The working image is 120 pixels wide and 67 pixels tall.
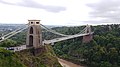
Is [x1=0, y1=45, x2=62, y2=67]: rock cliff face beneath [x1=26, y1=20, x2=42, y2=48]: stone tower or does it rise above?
beneath

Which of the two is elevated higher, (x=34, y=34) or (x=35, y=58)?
(x=34, y=34)

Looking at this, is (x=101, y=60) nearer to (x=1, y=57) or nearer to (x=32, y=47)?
(x=32, y=47)

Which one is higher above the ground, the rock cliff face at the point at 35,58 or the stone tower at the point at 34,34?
the stone tower at the point at 34,34

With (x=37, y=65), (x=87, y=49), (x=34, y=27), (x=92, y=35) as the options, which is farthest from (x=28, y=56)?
(x=92, y=35)

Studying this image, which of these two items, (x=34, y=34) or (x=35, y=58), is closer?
(x=35, y=58)

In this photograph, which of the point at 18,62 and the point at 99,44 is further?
the point at 99,44

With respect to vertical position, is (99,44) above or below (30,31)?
below

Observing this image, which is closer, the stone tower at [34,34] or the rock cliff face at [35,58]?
the rock cliff face at [35,58]

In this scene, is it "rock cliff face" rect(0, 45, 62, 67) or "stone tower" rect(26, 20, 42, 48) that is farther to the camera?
"stone tower" rect(26, 20, 42, 48)
